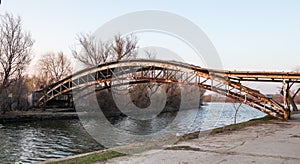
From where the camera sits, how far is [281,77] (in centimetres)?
1705

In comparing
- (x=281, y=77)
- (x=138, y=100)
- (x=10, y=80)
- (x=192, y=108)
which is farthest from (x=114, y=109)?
(x=281, y=77)

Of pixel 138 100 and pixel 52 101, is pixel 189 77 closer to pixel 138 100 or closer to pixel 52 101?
pixel 138 100

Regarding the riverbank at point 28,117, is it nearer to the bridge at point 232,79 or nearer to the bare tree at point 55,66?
the bridge at point 232,79

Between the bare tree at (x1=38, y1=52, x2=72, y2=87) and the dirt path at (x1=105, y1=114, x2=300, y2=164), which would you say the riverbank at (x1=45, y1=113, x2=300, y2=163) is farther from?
the bare tree at (x1=38, y1=52, x2=72, y2=87)

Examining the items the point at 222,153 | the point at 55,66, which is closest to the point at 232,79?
the point at 222,153

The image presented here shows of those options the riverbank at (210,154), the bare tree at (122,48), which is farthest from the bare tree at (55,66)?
the riverbank at (210,154)

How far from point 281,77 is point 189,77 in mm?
6337

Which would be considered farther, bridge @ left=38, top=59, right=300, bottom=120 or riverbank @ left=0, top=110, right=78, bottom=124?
riverbank @ left=0, top=110, right=78, bottom=124

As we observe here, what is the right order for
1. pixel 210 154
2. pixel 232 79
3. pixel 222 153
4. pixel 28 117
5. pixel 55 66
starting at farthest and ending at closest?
pixel 55 66
pixel 28 117
pixel 232 79
pixel 222 153
pixel 210 154

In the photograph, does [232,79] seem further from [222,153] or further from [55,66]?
[55,66]

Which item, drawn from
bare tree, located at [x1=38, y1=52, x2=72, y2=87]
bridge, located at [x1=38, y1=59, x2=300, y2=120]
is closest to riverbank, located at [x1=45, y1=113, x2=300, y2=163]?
bridge, located at [x1=38, y1=59, x2=300, y2=120]

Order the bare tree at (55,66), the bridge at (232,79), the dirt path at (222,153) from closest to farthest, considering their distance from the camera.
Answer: the dirt path at (222,153)
the bridge at (232,79)
the bare tree at (55,66)

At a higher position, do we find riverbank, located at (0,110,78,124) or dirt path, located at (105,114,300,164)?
riverbank, located at (0,110,78,124)

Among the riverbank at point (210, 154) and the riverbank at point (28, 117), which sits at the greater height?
the riverbank at point (28, 117)
